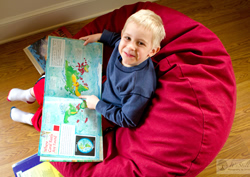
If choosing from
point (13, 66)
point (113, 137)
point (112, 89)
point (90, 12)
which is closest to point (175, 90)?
point (112, 89)

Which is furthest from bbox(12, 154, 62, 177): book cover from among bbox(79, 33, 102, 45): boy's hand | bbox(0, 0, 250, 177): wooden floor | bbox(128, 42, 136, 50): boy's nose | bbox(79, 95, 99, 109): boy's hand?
bbox(128, 42, 136, 50): boy's nose

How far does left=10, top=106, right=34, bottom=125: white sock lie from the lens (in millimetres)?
1232

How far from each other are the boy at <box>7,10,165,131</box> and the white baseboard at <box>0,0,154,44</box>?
0.35m

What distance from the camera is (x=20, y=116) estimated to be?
124cm

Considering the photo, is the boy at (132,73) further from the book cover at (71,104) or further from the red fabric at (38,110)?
the red fabric at (38,110)

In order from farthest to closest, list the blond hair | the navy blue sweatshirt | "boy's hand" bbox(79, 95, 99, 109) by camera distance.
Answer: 1. "boy's hand" bbox(79, 95, 99, 109)
2. the navy blue sweatshirt
3. the blond hair

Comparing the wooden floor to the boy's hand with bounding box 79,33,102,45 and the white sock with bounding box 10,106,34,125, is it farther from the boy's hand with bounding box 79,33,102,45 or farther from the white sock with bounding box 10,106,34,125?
the boy's hand with bounding box 79,33,102,45

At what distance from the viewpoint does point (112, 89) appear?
106 centimetres

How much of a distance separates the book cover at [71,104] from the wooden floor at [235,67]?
338 mm

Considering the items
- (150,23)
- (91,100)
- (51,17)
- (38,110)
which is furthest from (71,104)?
(51,17)

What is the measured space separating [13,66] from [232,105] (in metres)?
1.27

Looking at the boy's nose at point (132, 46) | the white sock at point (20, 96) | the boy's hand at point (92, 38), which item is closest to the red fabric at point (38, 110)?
the white sock at point (20, 96)

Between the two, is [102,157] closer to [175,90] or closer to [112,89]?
[112,89]

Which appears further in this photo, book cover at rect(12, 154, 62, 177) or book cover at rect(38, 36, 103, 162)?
book cover at rect(12, 154, 62, 177)
